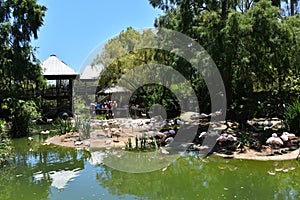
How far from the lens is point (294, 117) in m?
9.98

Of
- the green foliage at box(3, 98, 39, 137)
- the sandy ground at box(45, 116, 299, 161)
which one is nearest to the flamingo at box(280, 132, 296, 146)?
the sandy ground at box(45, 116, 299, 161)

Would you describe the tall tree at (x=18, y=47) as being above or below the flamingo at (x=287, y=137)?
above

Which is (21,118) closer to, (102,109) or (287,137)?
(102,109)

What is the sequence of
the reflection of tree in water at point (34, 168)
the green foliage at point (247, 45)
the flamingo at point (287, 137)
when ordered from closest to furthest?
the reflection of tree in water at point (34, 168)
the flamingo at point (287, 137)
the green foliage at point (247, 45)

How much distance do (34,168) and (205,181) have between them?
4.41m

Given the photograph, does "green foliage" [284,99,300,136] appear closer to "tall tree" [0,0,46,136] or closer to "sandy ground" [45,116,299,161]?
"sandy ground" [45,116,299,161]

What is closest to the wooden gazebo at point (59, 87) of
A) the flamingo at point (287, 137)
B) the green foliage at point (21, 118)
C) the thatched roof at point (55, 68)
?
the thatched roof at point (55, 68)

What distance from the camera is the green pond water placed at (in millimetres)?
6121

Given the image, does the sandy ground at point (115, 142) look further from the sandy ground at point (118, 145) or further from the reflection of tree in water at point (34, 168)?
the reflection of tree in water at point (34, 168)

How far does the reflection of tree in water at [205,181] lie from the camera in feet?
19.9

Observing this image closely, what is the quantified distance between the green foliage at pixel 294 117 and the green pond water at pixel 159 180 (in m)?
2.48

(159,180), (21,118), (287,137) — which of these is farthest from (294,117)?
(21,118)

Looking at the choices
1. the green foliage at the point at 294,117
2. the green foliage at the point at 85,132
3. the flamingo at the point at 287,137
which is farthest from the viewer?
the green foliage at the point at 85,132

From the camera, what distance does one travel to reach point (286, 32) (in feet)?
32.1
